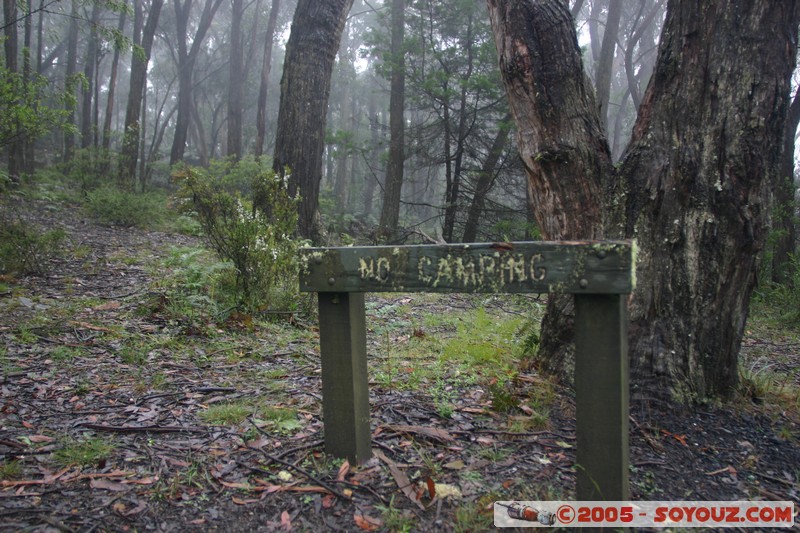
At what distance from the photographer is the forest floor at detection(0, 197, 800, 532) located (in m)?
2.37

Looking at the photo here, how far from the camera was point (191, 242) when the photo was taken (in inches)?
416

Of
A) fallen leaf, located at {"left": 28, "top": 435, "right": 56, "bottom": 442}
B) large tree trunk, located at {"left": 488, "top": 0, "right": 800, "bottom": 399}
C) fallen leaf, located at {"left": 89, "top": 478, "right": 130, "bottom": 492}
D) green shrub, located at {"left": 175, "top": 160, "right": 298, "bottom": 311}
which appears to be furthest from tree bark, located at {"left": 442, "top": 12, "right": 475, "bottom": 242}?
fallen leaf, located at {"left": 89, "top": 478, "right": 130, "bottom": 492}

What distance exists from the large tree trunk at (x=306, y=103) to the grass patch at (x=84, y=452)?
201 inches

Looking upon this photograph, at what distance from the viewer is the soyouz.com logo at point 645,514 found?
2.11 metres

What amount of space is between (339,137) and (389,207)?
2280 mm

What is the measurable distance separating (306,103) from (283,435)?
19.8 ft

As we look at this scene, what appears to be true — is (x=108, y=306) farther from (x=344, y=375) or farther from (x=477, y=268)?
(x=477, y=268)

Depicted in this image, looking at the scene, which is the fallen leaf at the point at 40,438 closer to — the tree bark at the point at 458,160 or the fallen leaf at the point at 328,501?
the fallen leaf at the point at 328,501

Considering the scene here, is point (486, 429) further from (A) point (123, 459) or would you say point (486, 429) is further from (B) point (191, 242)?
(B) point (191, 242)

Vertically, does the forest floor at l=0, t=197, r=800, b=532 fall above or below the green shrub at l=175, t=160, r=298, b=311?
below

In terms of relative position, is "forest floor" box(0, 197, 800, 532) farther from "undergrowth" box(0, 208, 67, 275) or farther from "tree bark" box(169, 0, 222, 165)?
"tree bark" box(169, 0, 222, 165)

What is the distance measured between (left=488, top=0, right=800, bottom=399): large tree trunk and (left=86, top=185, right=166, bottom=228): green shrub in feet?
35.2

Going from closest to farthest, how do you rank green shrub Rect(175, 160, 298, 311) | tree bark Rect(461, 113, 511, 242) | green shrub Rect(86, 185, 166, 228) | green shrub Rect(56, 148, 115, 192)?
1. green shrub Rect(175, 160, 298, 311)
2. green shrub Rect(86, 185, 166, 228)
3. tree bark Rect(461, 113, 511, 242)
4. green shrub Rect(56, 148, 115, 192)

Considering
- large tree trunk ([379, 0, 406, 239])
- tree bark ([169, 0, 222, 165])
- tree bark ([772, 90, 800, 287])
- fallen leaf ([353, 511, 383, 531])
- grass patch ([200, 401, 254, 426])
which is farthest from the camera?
tree bark ([169, 0, 222, 165])
